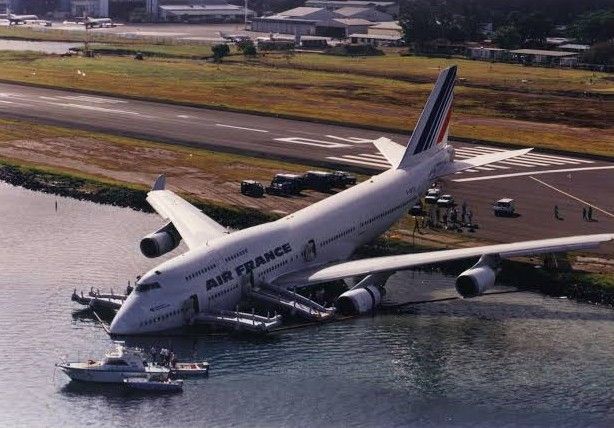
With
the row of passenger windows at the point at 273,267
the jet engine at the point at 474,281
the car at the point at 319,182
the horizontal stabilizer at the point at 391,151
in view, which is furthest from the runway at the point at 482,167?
the row of passenger windows at the point at 273,267

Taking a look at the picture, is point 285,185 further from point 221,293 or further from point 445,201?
point 221,293

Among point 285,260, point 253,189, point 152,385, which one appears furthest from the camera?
point 253,189

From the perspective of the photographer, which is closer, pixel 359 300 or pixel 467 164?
pixel 359 300

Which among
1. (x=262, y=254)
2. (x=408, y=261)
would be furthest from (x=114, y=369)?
(x=408, y=261)

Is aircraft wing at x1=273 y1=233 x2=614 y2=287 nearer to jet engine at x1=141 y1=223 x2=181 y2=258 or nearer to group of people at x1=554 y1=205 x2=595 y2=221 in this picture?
jet engine at x1=141 y1=223 x2=181 y2=258

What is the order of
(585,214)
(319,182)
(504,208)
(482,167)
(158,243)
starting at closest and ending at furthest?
(158,243) → (504,208) → (585,214) → (319,182) → (482,167)

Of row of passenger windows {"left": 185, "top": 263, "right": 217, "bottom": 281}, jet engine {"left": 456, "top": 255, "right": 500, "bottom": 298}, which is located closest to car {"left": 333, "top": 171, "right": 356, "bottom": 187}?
jet engine {"left": 456, "top": 255, "right": 500, "bottom": 298}

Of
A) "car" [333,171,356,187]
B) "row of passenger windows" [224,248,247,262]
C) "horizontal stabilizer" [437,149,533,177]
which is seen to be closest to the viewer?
"row of passenger windows" [224,248,247,262]
